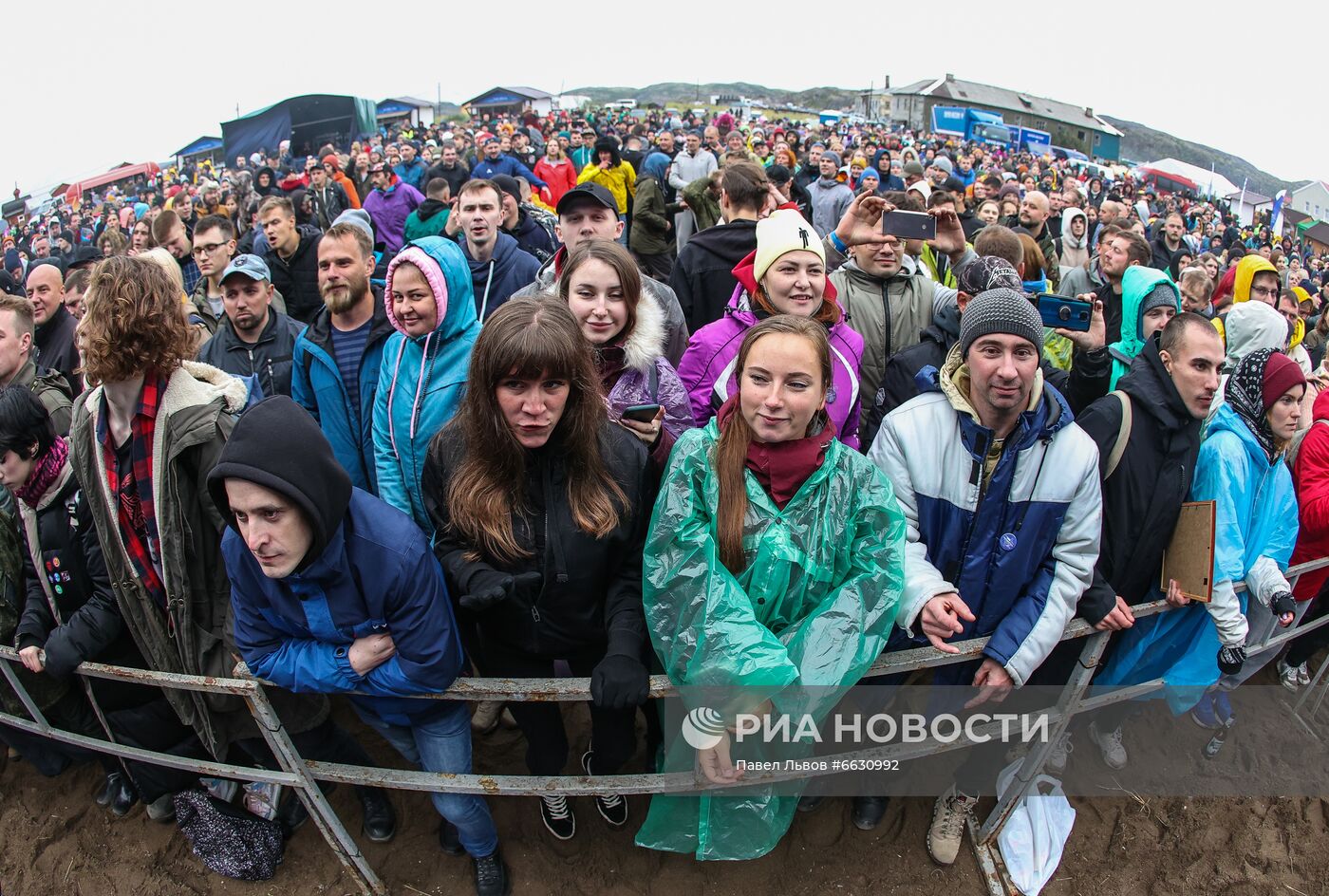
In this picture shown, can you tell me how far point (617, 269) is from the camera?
3.27 meters

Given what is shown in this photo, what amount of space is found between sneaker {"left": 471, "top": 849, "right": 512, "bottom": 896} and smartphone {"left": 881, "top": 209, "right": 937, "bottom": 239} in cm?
367

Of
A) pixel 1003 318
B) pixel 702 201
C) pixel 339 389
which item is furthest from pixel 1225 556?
pixel 702 201

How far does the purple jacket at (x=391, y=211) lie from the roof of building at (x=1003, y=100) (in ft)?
292

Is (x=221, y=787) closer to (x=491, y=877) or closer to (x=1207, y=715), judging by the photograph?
(x=491, y=877)

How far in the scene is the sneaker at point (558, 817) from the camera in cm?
322

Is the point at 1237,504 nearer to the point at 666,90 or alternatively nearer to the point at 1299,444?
the point at 1299,444

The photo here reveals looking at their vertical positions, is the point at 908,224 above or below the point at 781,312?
above

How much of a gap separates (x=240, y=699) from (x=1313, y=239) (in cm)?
5484

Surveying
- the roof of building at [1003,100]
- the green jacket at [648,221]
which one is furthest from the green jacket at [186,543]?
the roof of building at [1003,100]

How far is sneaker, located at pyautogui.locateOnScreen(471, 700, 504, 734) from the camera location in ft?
12.7

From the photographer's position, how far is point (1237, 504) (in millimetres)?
3230

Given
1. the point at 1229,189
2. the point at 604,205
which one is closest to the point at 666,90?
the point at 1229,189

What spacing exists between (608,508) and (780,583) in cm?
67

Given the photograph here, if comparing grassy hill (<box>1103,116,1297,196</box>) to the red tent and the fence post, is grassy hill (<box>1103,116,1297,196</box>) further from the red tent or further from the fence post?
the fence post
